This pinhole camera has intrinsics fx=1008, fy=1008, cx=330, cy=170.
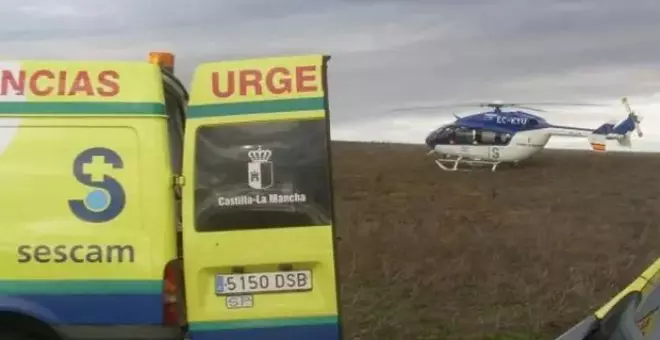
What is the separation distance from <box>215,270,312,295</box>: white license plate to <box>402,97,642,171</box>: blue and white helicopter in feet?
104

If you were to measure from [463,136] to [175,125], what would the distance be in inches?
1277

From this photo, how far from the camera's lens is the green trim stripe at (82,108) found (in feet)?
19.5

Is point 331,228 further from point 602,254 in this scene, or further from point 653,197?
point 653,197

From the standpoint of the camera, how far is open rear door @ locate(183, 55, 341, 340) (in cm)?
589

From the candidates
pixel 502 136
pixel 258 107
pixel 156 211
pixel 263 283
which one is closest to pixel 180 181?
pixel 156 211

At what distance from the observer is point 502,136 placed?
1489 inches

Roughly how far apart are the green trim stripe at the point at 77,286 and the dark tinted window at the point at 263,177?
1.52 ft

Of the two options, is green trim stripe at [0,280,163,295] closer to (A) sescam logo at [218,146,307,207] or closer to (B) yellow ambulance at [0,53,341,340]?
(B) yellow ambulance at [0,53,341,340]

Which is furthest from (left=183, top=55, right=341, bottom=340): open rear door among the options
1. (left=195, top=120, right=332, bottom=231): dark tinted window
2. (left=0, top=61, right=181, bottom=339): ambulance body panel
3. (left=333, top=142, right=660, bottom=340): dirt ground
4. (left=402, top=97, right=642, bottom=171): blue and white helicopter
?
(left=402, top=97, right=642, bottom=171): blue and white helicopter

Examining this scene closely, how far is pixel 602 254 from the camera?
1630 cm

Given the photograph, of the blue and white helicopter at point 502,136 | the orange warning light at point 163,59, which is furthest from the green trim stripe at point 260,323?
the blue and white helicopter at point 502,136

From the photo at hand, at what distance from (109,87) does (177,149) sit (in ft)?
2.52

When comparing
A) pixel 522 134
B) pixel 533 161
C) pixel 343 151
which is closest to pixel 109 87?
pixel 343 151

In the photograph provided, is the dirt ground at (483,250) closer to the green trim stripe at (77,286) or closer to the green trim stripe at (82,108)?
the green trim stripe at (77,286)
